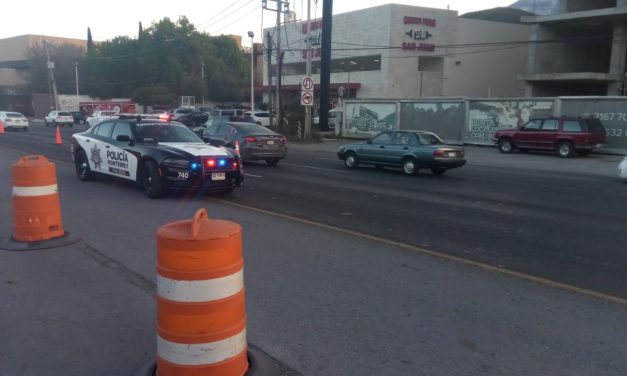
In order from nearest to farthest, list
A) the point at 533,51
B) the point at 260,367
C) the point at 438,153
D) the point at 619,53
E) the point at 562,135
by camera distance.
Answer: the point at 260,367 → the point at 438,153 → the point at 562,135 → the point at 619,53 → the point at 533,51

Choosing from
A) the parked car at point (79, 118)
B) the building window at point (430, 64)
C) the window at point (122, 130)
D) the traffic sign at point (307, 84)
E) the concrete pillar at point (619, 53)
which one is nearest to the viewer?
the window at point (122, 130)

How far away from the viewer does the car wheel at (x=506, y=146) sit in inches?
1009

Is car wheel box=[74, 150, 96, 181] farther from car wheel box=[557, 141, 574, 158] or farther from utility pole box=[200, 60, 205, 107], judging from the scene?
utility pole box=[200, 60, 205, 107]

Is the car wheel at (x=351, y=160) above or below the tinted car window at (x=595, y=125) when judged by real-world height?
below

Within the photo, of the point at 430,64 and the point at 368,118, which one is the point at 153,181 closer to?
the point at 368,118

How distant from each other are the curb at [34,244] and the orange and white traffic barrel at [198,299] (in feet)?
14.0

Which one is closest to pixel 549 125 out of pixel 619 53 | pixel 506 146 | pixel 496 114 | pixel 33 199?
pixel 506 146

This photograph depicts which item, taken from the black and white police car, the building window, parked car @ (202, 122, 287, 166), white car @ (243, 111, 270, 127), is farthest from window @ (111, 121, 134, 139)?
the building window

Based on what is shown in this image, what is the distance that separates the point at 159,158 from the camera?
10.4 meters

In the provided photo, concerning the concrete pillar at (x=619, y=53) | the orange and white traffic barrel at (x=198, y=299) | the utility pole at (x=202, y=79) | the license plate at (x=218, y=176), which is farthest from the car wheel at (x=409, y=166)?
the utility pole at (x=202, y=79)

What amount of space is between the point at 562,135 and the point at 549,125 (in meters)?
0.76

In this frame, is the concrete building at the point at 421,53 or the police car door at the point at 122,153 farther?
the concrete building at the point at 421,53

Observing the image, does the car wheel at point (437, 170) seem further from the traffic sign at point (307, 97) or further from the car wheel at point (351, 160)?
the traffic sign at point (307, 97)

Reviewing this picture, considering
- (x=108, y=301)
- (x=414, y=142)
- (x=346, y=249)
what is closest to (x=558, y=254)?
(x=346, y=249)
